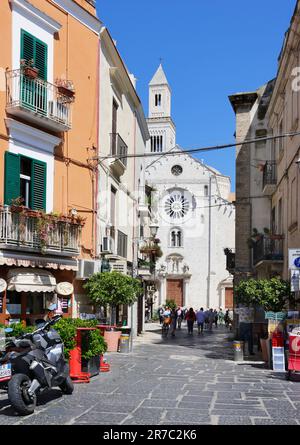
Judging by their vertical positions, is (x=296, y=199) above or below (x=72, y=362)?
above

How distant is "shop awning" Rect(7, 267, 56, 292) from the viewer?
46.9 ft

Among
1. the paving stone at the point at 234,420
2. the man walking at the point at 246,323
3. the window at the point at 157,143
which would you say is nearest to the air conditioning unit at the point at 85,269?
the man walking at the point at 246,323

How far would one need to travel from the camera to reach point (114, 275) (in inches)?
697

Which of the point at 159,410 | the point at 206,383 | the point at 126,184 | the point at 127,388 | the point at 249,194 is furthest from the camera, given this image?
the point at 249,194

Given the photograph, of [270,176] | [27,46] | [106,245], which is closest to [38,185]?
[27,46]

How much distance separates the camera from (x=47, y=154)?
16219 mm

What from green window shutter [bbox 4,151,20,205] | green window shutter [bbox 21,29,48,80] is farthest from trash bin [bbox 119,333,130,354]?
green window shutter [bbox 21,29,48,80]

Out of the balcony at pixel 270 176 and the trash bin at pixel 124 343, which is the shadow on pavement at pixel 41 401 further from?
the balcony at pixel 270 176

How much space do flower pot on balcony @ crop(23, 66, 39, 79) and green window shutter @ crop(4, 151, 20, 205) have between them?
6.42 feet

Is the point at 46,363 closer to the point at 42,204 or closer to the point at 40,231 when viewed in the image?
the point at 40,231

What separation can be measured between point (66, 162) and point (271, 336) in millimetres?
7075

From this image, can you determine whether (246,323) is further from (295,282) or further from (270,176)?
(270,176)

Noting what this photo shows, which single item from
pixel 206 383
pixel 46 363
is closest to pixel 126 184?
pixel 206 383

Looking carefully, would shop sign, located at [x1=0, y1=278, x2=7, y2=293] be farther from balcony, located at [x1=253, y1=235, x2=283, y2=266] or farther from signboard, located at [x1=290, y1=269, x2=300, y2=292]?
balcony, located at [x1=253, y1=235, x2=283, y2=266]
